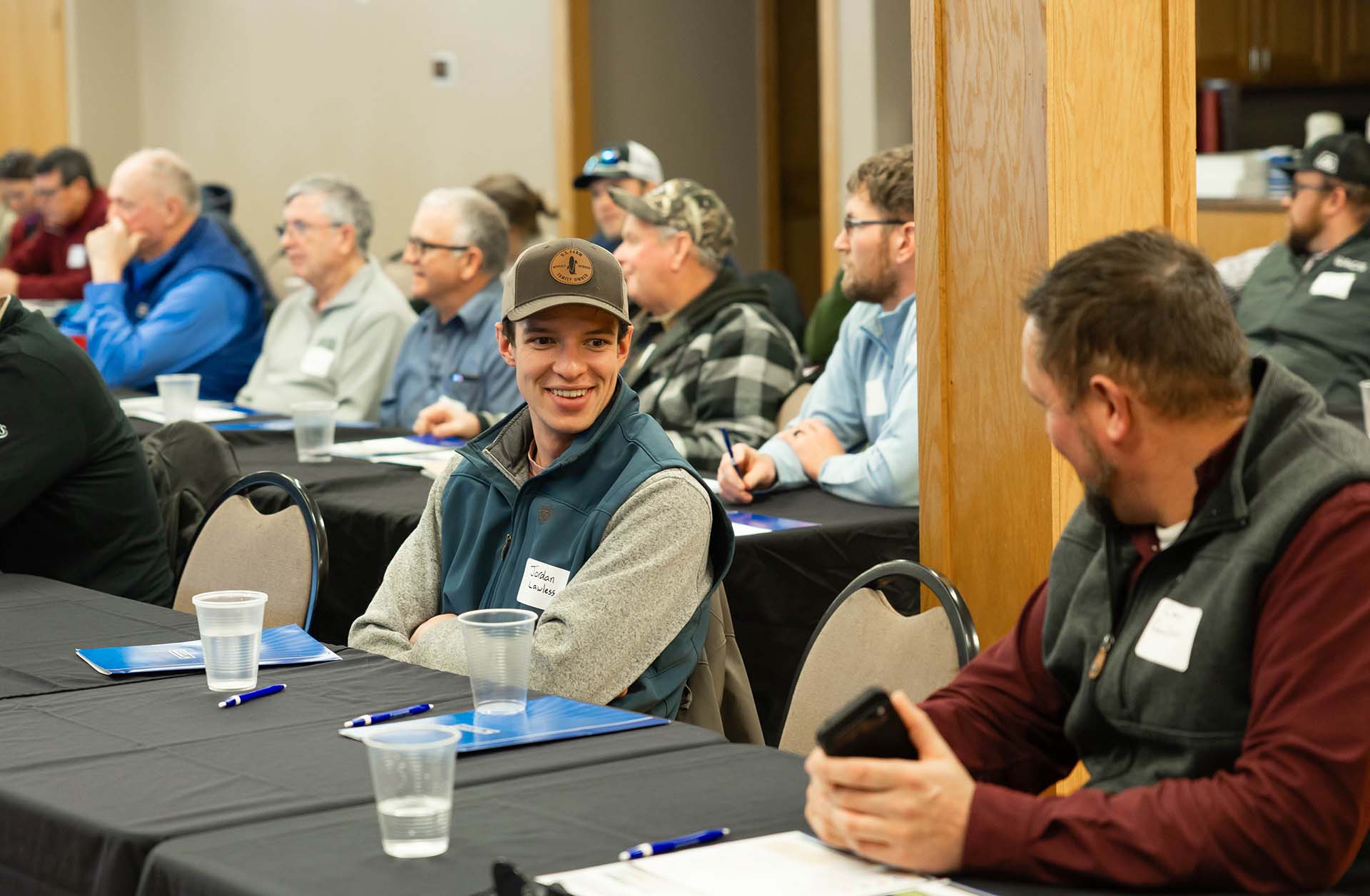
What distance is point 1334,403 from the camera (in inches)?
207

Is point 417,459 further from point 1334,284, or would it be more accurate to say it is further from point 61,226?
point 61,226

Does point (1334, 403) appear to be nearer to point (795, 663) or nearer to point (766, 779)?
point (795, 663)

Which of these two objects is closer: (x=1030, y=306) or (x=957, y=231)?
(x=1030, y=306)

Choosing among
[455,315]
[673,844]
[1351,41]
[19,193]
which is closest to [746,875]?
[673,844]

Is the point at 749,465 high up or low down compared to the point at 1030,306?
down

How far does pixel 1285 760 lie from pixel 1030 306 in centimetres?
45

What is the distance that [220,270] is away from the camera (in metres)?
5.99

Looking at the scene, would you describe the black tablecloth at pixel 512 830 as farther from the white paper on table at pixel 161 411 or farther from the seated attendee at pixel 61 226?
the seated attendee at pixel 61 226

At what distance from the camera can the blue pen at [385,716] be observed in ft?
6.00

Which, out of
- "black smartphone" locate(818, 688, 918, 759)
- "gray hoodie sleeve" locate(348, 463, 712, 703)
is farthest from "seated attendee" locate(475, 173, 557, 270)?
"black smartphone" locate(818, 688, 918, 759)

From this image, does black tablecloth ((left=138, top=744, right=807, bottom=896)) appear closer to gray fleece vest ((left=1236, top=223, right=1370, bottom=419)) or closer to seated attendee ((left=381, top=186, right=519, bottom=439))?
seated attendee ((left=381, top=186, right=519, bottom=439))

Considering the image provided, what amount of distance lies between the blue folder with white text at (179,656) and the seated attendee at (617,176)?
3.87 meters

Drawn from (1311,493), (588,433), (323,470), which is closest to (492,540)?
(588,433)

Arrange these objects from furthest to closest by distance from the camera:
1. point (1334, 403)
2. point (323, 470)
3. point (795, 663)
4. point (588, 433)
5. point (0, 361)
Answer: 1. point (1334, 403)
2. point (323, 470)
3. point (795, 663)
4. point (0, 361)
5. point (588, 433)
